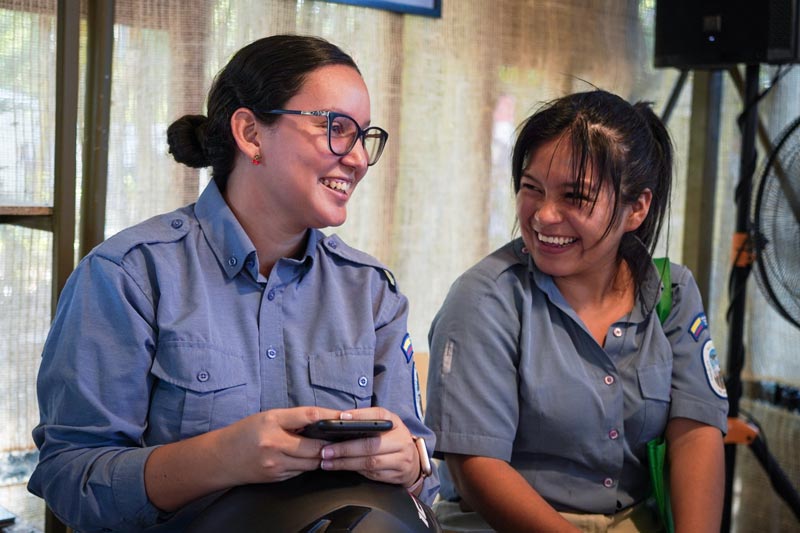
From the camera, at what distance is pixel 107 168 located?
1894 mm

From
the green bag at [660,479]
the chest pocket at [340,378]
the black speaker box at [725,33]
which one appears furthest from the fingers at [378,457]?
the black speaker box at [725,33]

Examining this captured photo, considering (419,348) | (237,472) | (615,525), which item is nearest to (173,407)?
(237,472)

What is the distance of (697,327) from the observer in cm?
182

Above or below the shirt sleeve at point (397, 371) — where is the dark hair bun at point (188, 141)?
above

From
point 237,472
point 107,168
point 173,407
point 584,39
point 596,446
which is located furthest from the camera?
point 584,39

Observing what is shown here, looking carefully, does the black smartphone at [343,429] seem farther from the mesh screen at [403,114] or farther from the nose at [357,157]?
the mesh screen at [403,114]

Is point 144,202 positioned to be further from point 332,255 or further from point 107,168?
point 332,255

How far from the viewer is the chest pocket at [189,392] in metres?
1.32

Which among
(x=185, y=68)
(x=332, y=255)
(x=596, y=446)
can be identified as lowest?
(x=596, y=446)

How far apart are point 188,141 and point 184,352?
16.1 inches

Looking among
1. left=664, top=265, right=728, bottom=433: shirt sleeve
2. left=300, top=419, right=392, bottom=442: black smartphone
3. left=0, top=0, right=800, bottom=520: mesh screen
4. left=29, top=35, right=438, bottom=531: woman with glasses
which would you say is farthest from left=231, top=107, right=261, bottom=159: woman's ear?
left=664, top=265, right=728, bottom=433: shirt sleeve

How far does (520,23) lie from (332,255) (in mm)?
1343

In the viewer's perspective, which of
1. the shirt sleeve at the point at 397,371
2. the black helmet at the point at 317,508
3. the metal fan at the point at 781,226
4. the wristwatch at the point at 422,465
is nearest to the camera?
the black helmet at the point at 317,508

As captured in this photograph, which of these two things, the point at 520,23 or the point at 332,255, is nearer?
the point at 332,255
